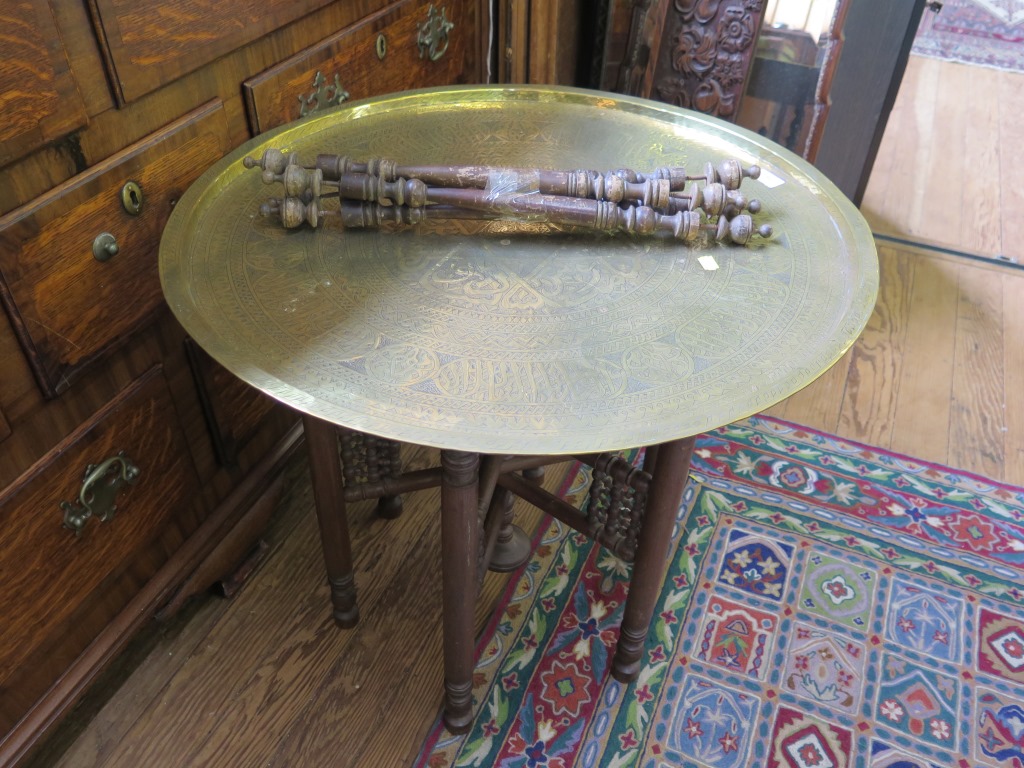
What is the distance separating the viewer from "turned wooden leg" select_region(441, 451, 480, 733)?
3.00 feet

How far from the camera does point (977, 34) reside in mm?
3600

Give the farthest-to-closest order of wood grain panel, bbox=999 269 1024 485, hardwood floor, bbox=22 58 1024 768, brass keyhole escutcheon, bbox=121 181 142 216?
wood grain panel, bbox=999 269 1024 485
hardwood floor, bbox=22 58 1024 768
brass keyhole escutcheon, bbox=121 181 142 216

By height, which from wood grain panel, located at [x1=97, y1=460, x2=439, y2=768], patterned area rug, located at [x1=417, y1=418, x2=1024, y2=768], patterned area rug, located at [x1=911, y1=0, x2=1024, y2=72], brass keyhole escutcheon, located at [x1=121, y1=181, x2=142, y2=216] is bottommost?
wood grain panel, located at [x1=97, y1=460, x2=439, y2=768]

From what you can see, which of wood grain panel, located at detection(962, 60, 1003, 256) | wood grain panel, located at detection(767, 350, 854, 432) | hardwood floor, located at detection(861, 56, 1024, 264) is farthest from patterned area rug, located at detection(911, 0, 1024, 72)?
wood grain panel, located at detection(767, 350, 854, 432)

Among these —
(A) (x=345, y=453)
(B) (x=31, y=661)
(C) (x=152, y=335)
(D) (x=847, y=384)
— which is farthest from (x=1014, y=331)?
(B) (x=31, y=661)

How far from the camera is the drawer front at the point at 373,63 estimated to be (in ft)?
3.90

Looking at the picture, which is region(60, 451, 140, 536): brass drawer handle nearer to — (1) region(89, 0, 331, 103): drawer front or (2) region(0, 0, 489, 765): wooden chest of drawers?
(2) region(0, 0, 489, 765): wooden chest of drawers

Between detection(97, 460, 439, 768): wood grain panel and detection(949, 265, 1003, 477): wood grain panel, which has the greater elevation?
detection(949, 265, 1003, 477): wood grain panel

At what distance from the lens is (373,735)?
1.19 meters

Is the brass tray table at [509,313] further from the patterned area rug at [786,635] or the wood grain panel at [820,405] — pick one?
the wood grain panel at [820,405]

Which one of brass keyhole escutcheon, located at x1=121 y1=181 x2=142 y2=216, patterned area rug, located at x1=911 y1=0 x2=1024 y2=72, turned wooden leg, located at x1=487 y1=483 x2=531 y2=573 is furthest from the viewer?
patterned area rug, located at x1=911 y1=0 x2=1024 y2=72

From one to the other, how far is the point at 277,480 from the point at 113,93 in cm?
72

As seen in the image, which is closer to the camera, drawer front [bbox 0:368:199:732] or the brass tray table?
the brass tray table

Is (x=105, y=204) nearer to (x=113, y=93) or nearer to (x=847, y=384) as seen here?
(x=113, y=93)
